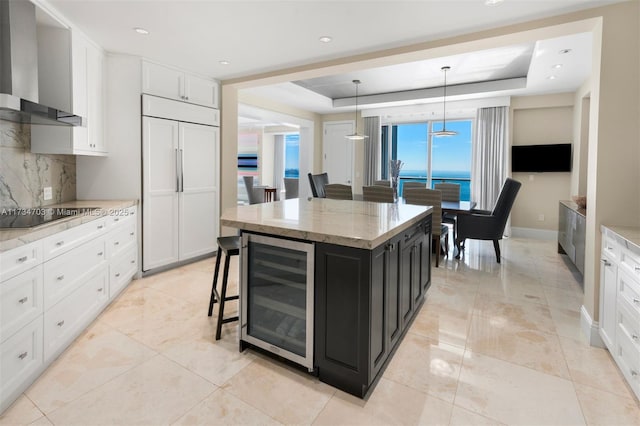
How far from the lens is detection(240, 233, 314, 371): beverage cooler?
1933mm

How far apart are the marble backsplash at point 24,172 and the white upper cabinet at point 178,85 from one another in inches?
45.8

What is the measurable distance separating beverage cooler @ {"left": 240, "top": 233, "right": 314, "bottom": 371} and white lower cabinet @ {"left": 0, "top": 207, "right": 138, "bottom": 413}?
115 centimetres

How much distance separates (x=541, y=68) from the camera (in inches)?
169

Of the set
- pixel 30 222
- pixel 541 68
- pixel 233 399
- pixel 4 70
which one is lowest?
pixel 233 399

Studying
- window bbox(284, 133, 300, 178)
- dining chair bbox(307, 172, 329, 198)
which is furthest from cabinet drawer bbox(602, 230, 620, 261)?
window bbox(284, 133, 300, 178)

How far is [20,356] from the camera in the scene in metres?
1.79

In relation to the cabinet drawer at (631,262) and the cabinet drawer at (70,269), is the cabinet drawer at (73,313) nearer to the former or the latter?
the cabinet drawer at (70,269)

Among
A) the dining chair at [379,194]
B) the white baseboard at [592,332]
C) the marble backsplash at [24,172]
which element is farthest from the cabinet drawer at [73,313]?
the white baseboard at [592,332]

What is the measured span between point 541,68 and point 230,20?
3.89 metres

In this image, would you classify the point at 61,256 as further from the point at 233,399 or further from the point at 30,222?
the point at 233,399

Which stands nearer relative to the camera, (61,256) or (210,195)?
(61,256)

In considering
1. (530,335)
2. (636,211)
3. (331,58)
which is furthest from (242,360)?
(331,58)

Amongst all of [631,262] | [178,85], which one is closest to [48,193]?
[178,85]

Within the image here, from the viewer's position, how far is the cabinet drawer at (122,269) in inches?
118
